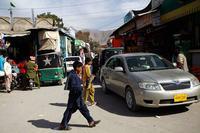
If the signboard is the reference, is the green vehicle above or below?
below

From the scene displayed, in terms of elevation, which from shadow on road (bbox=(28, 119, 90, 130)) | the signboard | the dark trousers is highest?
the signboard

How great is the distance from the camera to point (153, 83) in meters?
8.19

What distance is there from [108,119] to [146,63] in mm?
2553

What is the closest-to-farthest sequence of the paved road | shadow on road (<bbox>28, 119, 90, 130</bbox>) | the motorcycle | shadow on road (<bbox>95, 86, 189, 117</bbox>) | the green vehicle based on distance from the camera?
the paved road, shadow on road (<bbox>28, 119, 90, 130</bbox>), shadow on road (<bbox>95, 86, 189, 117</bbox>), the motorcycle, the green vehicle

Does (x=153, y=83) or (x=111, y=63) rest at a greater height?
(x=111, y=63)

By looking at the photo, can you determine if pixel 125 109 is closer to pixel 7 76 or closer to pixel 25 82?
pixel 7 76

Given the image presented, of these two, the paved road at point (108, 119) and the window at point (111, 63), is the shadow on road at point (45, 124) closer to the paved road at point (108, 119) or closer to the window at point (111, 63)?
the paved road at point (108, 119)

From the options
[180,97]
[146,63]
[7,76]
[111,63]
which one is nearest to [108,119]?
[180,97]

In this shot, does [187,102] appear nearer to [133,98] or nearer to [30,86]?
[133,98]

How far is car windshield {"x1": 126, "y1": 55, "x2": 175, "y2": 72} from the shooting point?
962 centimetres

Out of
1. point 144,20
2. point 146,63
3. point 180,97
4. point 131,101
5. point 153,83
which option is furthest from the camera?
point 144,20

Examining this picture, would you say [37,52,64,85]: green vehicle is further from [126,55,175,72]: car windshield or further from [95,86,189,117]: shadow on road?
[126,55,175,72]: car windshield

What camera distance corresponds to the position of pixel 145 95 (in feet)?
26.8

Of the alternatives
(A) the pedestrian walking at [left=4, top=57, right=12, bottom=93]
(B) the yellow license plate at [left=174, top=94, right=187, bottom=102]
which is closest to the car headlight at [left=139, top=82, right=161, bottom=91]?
(B) the yellow license plate at [left=174, top=94, right=187, bottom=102]
